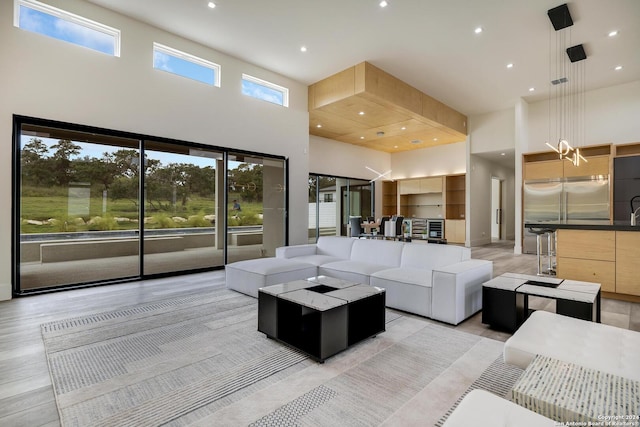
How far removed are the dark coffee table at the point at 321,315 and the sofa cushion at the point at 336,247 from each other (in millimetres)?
1899

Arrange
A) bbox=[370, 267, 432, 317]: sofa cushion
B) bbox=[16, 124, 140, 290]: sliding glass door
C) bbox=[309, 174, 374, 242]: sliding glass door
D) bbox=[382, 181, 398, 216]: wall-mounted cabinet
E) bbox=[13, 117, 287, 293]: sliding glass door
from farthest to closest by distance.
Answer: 1. bbox=[382, 181, 398, 216]: wall-mounted cabinet
2. bbox=[309, 174, 374, 242]: sliding glass door
3. bbox=[13, 117, 287, 293]: sliding glass door
4. bbox=[16, 124, 140, 290]: sliding glass door
5. bbox=[370, 267, 432, 317]: sofa cushion

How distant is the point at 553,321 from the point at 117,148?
663 cm

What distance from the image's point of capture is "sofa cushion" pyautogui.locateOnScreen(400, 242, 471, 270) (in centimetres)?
383

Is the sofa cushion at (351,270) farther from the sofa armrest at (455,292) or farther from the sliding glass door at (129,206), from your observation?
the sliding glass door at (129,206)

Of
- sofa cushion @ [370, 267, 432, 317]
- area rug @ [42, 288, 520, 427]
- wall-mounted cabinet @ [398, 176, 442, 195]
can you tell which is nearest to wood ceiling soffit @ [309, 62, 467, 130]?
Answer: wall-mounted cabinet @ [398, 176, 442, 195]

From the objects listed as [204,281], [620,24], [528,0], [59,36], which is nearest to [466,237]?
[620,24]

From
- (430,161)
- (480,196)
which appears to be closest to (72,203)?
(430,161)

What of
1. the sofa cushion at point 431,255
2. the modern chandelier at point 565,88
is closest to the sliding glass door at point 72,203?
the sofa cushion at point 431,255

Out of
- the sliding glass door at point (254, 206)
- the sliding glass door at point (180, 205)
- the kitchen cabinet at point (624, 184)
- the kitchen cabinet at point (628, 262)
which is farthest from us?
the kitchen cabinet at point (624, 184)

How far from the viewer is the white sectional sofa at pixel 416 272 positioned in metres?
3.18

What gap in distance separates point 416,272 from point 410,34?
4225 mm

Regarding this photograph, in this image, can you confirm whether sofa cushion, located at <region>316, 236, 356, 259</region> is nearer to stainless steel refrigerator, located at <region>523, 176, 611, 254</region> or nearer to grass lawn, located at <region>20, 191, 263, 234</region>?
grass lawn, located at <region>20, 191, 263, 234</region>

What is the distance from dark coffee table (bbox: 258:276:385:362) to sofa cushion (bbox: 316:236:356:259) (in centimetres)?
190

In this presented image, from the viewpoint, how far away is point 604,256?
166 inches
